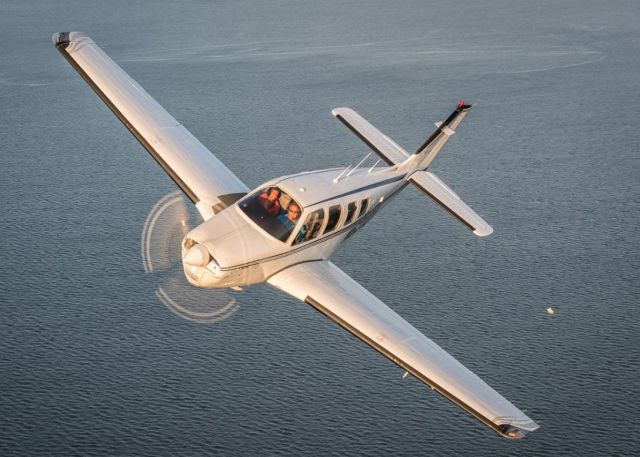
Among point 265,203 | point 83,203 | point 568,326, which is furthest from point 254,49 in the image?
point 265,203

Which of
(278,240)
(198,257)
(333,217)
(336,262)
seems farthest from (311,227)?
(336,262)

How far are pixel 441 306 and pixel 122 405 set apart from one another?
21650 millimetres

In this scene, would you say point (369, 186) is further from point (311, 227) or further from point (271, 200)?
point (271, 200)

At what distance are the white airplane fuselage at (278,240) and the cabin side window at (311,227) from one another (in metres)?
0.16

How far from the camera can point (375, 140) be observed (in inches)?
1750

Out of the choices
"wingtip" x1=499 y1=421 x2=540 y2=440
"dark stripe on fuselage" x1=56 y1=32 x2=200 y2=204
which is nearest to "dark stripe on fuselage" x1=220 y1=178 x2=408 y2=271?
"dark stripe on fuselage" x1=56 y1=32 x2=200 y2=204

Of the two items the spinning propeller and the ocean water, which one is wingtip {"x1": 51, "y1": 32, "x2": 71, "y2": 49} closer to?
the spinning propeller

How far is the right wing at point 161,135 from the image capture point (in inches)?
1556

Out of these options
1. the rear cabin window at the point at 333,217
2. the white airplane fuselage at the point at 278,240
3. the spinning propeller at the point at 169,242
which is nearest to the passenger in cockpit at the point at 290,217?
the white airplane fuselage at the point at 278,240

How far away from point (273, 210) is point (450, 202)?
373 inches

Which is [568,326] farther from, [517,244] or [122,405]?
[122,405]

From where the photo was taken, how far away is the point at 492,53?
111938 millimetres

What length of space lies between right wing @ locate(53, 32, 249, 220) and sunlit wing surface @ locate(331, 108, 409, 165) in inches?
303

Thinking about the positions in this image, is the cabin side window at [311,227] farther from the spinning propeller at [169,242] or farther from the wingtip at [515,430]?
the wingtip at [515,430]
